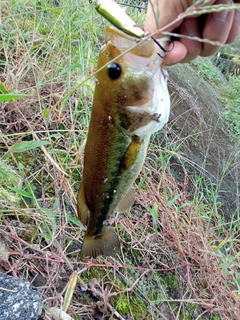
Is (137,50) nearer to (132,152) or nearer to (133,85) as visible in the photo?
(133,85)

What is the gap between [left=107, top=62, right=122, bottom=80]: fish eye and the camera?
118 cm

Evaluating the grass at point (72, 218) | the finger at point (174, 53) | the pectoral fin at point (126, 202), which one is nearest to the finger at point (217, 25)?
the finger at point (174, 53)

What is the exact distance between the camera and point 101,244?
5.45 ft

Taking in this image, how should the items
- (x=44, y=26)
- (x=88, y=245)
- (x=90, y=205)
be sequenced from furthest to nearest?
(x=44, y=26) < (x=88, y=245) < (x=90, y=205)

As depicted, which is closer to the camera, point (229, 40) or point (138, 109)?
point (138, 109)

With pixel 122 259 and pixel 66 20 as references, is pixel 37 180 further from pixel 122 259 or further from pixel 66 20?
pixel 66 20

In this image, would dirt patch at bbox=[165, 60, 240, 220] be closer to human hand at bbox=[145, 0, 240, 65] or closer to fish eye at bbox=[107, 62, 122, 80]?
human hand at bbox=[145, 0, 240, 65]

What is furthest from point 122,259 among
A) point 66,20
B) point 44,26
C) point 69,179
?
point 44,26

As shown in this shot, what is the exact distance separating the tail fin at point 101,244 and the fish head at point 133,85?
565 millimetres

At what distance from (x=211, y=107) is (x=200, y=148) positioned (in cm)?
142

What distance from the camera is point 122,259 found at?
214cm

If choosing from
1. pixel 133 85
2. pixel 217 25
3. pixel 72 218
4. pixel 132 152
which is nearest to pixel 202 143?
pixel 72 218

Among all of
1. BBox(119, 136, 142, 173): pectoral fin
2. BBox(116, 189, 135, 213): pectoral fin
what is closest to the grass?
BBox(116, 189, 135, 213): pectoral fin

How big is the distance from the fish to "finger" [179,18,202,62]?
194 mm
